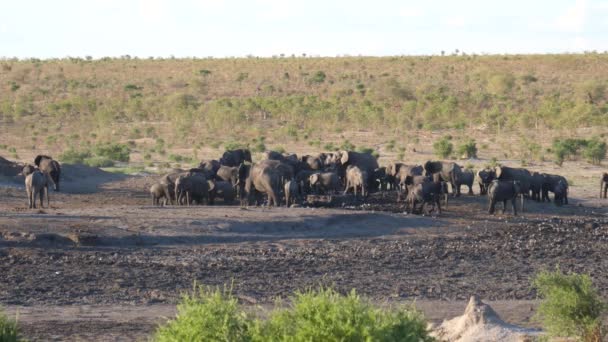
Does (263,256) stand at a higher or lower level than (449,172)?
lower

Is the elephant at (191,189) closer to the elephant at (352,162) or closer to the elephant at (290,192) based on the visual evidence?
the elephant at (290,192)

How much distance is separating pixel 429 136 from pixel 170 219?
32848 millimetres

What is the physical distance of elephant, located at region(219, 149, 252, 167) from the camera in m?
37.3

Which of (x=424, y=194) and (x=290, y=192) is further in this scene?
(x=290, y=192)

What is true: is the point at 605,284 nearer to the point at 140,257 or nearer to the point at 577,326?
the point at 577,326

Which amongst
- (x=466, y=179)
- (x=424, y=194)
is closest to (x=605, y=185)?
(x=466, y=179)

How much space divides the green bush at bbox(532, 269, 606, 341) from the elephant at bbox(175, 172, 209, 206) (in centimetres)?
1567

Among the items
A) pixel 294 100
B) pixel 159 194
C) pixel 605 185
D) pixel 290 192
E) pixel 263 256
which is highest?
pixel 294 100

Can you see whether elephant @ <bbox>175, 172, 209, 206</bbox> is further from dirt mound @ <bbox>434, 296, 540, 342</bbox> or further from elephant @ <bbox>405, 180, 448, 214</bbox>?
dirt mound @ <bbox>434, 296, 540, 342</bbox>

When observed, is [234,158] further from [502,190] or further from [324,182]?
[502,190]

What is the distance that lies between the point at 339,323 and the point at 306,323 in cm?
34

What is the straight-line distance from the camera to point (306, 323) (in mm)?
10383

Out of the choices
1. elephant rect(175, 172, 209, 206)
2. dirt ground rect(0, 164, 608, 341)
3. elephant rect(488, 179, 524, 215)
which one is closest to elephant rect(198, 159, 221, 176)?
elephant rect(175, 172, 209, 206)

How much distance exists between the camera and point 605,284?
20719 millimetres
